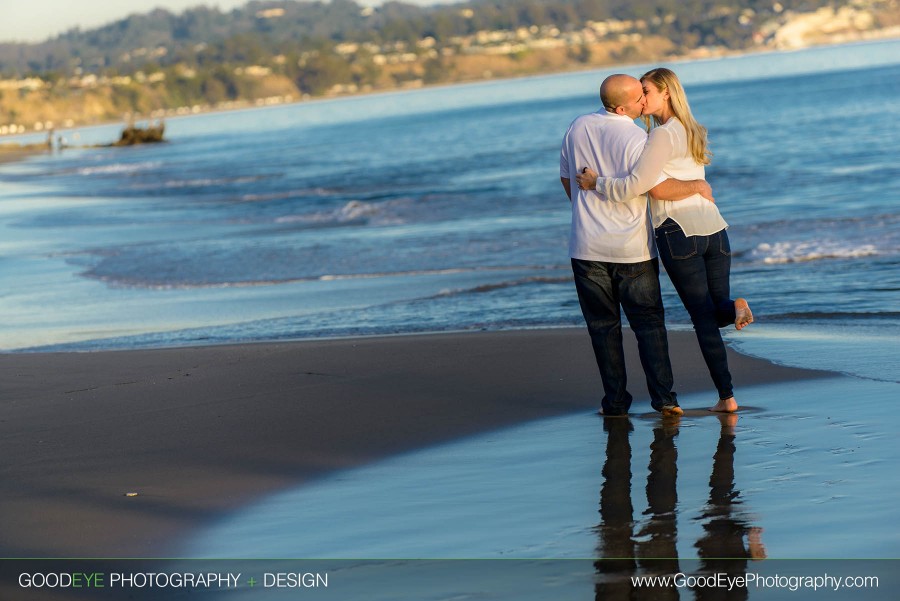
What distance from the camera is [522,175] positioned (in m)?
28.0

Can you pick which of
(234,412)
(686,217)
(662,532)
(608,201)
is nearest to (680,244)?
(686,217)

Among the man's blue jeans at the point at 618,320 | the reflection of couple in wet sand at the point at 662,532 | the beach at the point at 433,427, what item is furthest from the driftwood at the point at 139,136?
the reflection of couple in wet sand at the point at 662,532

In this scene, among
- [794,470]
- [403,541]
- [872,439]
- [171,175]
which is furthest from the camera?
[171,175]

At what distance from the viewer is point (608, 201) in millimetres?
5562

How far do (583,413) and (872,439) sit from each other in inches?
57.2

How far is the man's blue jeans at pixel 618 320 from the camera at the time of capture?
5.66m

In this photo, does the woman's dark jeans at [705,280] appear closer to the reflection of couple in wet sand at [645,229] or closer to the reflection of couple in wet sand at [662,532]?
the reflection of couple in wet sand at [645,229]

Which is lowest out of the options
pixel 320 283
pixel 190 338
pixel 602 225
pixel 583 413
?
pixel 583 413

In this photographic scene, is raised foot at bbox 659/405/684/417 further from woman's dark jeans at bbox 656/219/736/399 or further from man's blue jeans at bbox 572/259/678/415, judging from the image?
woman's dark jeans at bbox 656/219/736/399

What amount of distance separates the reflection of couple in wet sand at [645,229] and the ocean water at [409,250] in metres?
1.27

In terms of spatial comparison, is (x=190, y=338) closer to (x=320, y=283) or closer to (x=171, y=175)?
(x=320, y=283)

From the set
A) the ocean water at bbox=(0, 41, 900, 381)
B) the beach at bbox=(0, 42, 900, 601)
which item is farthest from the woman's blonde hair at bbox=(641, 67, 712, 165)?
the ocean water at bbox=(0, 41, 900, 381)

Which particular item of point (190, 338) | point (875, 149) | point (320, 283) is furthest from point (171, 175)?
point (190, 338)

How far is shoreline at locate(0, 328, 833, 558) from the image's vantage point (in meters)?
4.76
